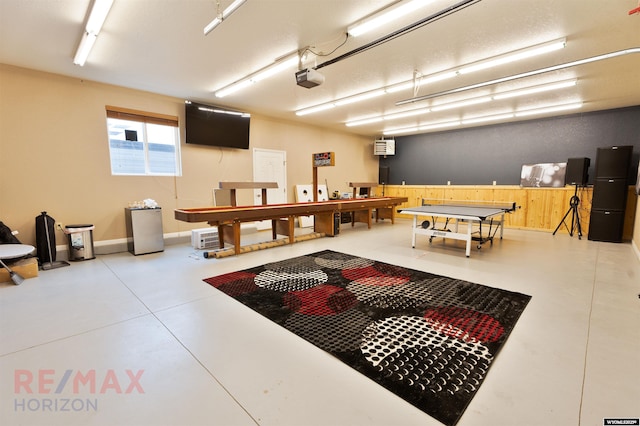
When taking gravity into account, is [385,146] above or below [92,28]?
below

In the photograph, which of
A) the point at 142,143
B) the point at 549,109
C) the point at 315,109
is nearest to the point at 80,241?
the point at 142,143

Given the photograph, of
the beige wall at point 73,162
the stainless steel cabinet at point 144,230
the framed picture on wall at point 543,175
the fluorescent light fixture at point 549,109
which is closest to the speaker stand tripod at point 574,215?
the framed picture on wall at point 543,175

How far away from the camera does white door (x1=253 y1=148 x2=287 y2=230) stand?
279 inches

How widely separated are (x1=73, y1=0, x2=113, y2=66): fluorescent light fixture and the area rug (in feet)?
9.80

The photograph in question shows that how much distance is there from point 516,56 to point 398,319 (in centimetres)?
377

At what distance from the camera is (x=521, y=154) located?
7688 mm

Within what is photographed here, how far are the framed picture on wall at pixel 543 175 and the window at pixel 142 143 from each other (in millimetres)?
8831

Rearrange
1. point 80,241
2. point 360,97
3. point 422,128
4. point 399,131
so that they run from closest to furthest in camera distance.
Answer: point 80,241 → point 360,97 → point 422,128 → point 399,131

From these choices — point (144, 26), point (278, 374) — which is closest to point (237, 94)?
point (144, 26)

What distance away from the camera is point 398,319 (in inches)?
97.3

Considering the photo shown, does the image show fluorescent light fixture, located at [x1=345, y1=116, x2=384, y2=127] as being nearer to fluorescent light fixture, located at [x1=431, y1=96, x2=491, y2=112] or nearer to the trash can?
fluorescent light fixture, located at [x1=431, y1=96, x2=491, y2=112]

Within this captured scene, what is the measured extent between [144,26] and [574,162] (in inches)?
329

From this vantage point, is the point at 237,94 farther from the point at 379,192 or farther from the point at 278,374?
the point at 379,192

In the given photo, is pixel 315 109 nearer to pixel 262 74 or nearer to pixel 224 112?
pixel 224 112
